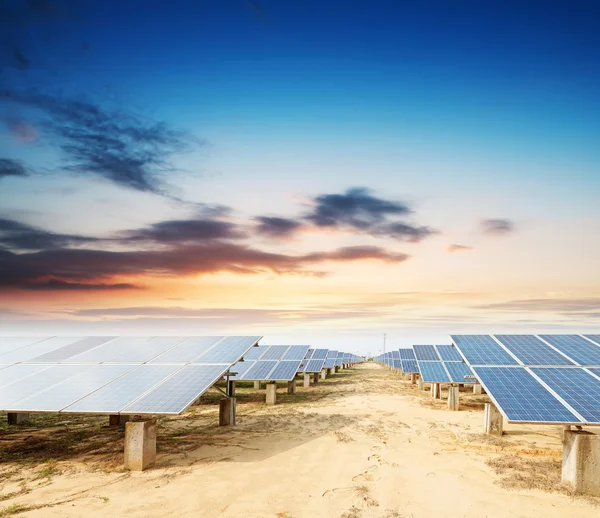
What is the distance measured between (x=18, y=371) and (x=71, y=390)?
465cm

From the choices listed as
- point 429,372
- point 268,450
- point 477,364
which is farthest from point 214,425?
point 429,372

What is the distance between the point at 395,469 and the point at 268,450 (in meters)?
4.79

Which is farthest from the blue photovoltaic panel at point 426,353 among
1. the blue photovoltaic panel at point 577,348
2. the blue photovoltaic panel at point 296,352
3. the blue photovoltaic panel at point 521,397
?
the blue photovoltaic panel at point 521,397

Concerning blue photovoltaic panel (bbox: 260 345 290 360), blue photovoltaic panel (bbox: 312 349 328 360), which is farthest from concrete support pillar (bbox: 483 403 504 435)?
blue photovoltaic panel (bbox: 312 349 328 360)

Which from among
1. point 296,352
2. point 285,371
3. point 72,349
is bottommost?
point 285,371

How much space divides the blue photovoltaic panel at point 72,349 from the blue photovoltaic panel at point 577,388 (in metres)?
20.5

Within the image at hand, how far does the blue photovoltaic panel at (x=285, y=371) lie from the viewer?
27.0m

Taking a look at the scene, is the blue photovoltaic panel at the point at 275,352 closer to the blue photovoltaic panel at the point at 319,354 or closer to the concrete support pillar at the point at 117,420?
the concrete support pillar at the point at 117,420

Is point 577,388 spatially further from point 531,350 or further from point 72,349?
point 72,349

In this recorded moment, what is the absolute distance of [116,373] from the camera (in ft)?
50.8

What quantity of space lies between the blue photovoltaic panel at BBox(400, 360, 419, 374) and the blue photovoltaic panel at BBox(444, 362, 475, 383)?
37.8ft

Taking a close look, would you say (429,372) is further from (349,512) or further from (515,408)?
(349,512)

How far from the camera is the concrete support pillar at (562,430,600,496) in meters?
10.4

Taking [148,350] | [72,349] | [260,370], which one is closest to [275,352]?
[260,370]
